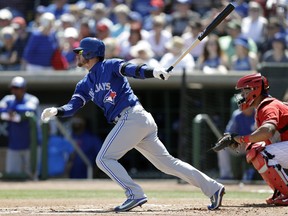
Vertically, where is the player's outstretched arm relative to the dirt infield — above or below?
above

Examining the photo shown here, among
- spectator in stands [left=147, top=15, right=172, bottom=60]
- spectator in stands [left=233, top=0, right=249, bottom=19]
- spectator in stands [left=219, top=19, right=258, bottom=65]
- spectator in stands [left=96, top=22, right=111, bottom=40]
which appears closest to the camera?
spectator in stands [left=219, top=19, right=258, bottom=65]

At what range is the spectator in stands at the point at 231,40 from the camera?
1402 centimetres

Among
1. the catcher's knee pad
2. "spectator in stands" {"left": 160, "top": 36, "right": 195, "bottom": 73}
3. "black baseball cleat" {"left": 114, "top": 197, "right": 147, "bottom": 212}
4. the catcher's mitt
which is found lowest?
"black baseball cleat" {"left": 114, "top": 197, "right": 147, "bottom": 212}

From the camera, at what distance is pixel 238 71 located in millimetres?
13859

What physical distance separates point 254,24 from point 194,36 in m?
1.16

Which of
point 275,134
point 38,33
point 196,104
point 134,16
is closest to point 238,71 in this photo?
point 196,104

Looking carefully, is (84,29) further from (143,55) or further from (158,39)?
(143,55)

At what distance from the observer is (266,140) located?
7617mm

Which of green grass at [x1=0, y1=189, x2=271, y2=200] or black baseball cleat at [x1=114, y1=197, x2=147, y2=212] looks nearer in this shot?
black baseball cleat at [x1=114, y1=197, x2=147, y2=212]

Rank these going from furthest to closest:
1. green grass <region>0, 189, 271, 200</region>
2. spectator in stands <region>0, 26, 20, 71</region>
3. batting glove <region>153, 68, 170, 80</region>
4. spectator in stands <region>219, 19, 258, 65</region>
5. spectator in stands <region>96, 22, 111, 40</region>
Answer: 1. spectator in stands <region>0, 26, 20, 71</region>
2. spectator in stands <region>96, 22, 111, 40</region>
3. spectator in stands <region>219, 19, 258, 65</region>
4. green grass <region>0, 189, 271, 200</region>
5. batting glove <region>153, 68, 170, 80</region>

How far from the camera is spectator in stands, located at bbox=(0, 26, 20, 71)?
15199 millimetres

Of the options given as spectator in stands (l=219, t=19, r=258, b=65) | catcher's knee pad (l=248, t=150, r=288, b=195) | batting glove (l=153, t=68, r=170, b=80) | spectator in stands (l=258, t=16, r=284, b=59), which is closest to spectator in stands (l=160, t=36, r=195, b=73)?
spectator in stands (l=219, t=19, r=258, b=65)

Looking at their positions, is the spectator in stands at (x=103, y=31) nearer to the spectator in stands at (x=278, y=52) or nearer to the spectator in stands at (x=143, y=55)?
the spectator in stands at (x=143, y=55)

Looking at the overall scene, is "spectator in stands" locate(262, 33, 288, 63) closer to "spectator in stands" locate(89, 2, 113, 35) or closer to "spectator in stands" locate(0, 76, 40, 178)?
"spectator in stands" locate(89, 2, 113, 35)
